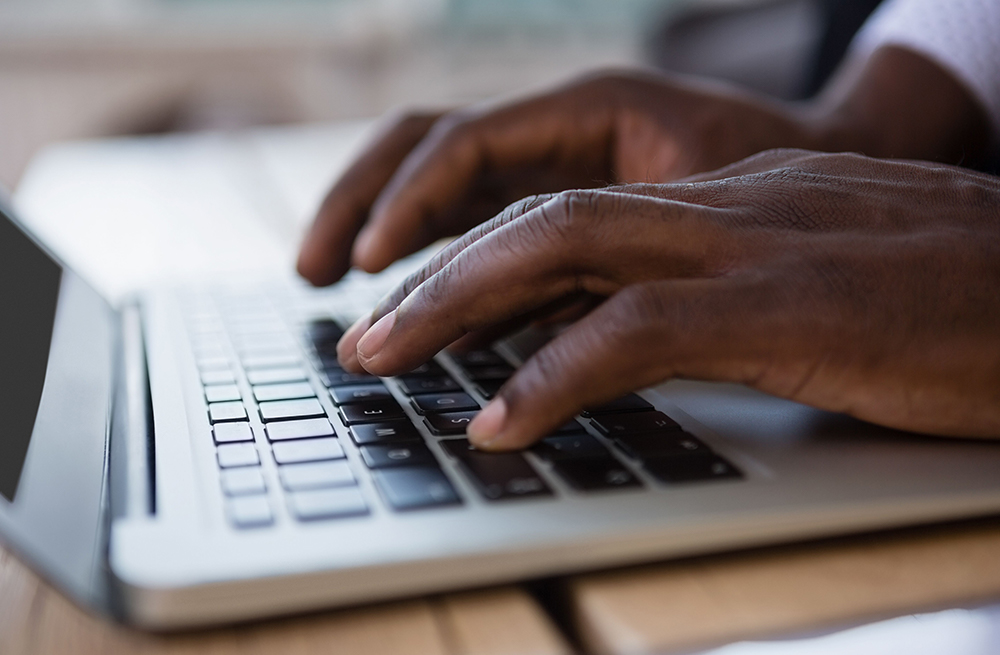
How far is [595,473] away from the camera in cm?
31

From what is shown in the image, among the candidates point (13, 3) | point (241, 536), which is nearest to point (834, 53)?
point (241, 536)

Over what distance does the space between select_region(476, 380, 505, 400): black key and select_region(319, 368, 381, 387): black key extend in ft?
0.18

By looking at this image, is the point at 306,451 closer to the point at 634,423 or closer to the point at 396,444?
the point at 396,444

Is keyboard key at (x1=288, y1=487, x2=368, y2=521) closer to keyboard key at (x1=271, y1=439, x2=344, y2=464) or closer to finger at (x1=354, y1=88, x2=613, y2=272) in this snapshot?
keyboard key at (x1=271, y1=439, x2=344, y2=464)

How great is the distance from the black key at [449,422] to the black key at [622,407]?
0.05 m

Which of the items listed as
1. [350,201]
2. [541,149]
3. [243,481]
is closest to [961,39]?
[541,149]

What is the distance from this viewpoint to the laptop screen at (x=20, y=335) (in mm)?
307

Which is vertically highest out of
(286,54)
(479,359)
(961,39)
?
(286,54)

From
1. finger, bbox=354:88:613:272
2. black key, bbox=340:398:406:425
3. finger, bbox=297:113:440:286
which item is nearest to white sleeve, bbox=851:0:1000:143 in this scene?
finger, bbox=354:88:613:272

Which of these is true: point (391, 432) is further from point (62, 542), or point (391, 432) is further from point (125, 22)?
point (125, 22)

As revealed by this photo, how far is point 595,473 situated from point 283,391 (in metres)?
0.19

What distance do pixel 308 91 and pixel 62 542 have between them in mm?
2902

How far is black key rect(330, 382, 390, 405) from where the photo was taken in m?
0.40

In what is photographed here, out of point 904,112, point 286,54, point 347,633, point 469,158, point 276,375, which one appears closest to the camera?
point 347,633
